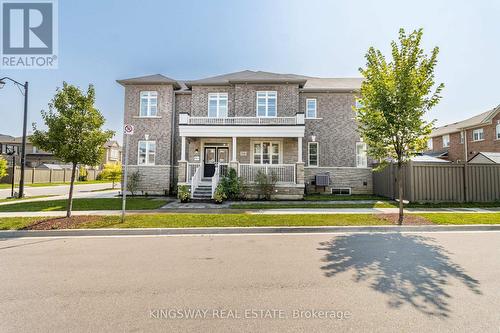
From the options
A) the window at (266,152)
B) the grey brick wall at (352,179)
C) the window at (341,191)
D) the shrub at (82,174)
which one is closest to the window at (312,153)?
the grey brick wall at (352,179)

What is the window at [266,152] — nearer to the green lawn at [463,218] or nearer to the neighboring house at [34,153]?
the green lawn at [463,218]

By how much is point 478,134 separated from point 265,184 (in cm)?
2507

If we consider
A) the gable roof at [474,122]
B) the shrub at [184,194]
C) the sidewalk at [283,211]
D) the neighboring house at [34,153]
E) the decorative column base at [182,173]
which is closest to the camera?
the sidewalk at [283,211]

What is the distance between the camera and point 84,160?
9250mm

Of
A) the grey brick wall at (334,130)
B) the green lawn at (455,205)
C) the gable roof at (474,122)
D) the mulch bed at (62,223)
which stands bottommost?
the mulch bed at (62,223)

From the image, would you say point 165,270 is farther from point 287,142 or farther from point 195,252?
point 287,142

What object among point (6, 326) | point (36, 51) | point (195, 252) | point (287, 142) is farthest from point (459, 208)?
point (36, 51)

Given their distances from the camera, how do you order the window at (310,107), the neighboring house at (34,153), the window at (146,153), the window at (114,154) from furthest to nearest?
the window at (114,154), the neighboring house at (34,153), the window at (310,107), the window at (146,153)

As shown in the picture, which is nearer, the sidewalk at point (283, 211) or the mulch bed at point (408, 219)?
the mulch bed at point (408, 219)

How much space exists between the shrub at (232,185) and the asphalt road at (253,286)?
792 cm

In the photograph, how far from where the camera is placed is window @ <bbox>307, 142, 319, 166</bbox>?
60.6ft

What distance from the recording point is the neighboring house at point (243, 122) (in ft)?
57.1

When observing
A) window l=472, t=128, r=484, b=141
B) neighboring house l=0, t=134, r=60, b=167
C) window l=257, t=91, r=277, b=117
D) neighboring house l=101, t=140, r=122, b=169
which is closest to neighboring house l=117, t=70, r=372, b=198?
window l=257, t=91, r=277, b=117

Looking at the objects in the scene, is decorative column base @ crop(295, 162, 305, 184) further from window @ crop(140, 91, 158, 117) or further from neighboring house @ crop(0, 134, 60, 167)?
neighboring house @ crop(0, 134, 60, 167)
